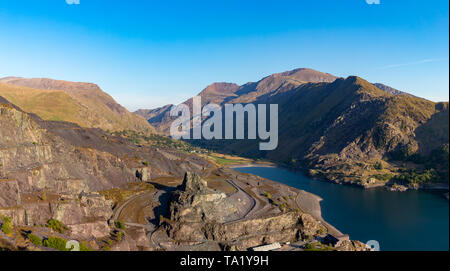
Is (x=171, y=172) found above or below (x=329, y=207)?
above

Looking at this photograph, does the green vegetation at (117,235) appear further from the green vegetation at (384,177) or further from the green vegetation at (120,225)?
the green vegetation at (384,177)

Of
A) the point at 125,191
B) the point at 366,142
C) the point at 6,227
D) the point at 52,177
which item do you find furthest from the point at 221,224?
the point at 366,142

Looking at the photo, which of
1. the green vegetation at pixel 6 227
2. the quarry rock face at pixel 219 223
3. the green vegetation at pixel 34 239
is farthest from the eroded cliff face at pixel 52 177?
the quarry rock face at pixel 219 223

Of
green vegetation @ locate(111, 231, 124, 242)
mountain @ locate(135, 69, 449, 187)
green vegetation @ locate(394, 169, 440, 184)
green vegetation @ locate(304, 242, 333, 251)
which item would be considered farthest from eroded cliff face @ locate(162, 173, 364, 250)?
green vegetation @ locate(394, 169, 440, 184)

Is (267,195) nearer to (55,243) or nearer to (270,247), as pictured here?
(270,247)

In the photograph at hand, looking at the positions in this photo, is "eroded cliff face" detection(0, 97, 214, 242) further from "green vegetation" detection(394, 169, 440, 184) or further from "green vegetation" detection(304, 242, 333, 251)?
"green vegetation" detection(394, 169, 440, 184)

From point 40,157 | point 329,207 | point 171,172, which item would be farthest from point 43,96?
point 329,207
